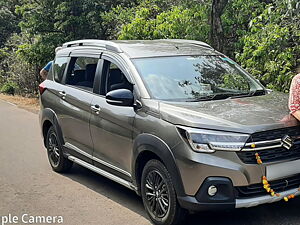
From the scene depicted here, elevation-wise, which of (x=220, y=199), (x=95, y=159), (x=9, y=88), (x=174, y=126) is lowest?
(x=9, y=88)

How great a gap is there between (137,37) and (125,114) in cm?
580

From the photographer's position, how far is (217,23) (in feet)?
31.5

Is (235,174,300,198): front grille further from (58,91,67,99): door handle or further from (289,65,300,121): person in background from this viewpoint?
(58,91,67,99): door handle

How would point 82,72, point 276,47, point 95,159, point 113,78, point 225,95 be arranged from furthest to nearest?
point 276,47, point 82,72, point 95,159, point 113,78, point 225,95

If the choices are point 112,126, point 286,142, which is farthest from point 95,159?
point 286,142

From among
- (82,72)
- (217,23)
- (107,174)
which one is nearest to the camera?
(107,174)

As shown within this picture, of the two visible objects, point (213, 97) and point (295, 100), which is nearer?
point (295, 100)

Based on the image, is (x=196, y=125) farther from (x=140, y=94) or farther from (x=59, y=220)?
(x=59, y=220)

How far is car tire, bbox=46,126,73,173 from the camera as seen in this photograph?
7.25m

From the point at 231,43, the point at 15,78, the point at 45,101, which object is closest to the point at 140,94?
the point at 45,101

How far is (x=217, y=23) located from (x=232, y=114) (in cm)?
524

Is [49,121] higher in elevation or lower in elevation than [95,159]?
higher

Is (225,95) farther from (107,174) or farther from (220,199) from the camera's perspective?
(107,174)

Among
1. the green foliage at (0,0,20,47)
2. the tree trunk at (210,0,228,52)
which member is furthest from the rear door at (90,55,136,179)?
the green foliage at (0,0,20,47)
